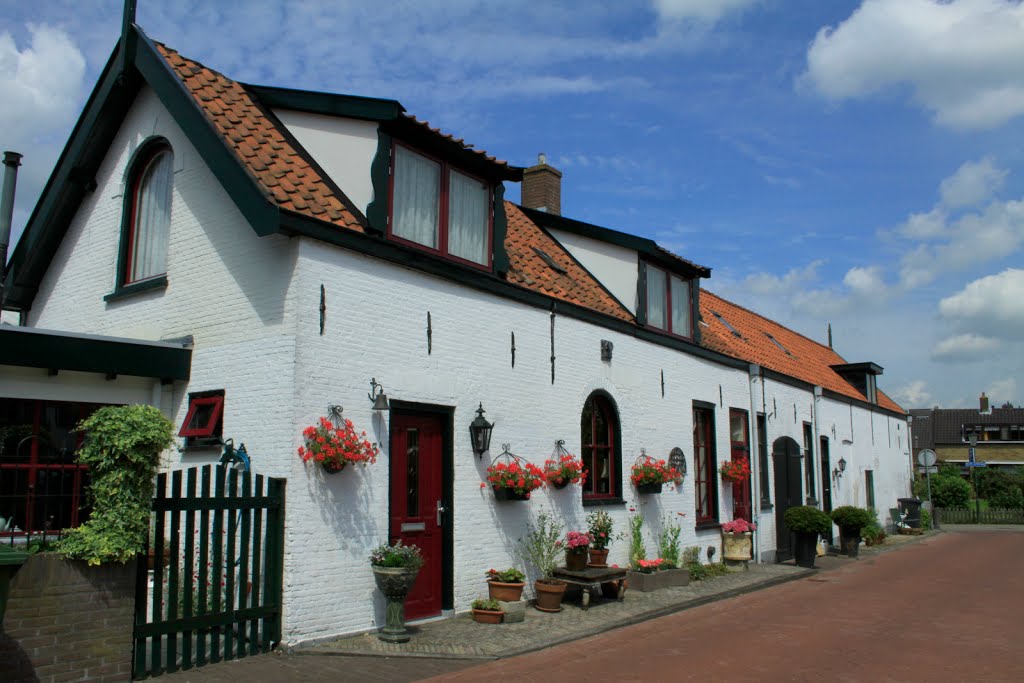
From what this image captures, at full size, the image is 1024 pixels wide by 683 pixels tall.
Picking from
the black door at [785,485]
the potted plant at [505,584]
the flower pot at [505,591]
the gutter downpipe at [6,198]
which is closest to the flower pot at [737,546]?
the black door at [785,485]

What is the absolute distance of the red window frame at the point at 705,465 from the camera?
52.5 feet

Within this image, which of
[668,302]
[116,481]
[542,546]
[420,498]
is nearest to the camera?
[116,481]

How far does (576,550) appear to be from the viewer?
441 inches

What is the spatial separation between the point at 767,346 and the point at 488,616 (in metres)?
16.2

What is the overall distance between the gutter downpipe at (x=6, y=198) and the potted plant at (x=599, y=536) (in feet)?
28.8

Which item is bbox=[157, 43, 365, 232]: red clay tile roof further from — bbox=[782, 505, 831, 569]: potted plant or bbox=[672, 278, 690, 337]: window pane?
bbox=[782, 505, 831, 569]: potted plant

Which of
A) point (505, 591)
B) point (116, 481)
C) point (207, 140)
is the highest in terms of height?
point (207, 140)

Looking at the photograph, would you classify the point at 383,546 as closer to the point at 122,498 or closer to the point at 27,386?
the point at 122,498

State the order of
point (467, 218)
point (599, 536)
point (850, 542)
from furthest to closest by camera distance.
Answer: point (850, 542)
point (599, 536)
point (467, 218)

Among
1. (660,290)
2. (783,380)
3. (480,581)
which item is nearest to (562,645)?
(480,581)

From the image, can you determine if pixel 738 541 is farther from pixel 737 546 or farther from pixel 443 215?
pixel 443 215

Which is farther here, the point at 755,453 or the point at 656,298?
the point at 755,453

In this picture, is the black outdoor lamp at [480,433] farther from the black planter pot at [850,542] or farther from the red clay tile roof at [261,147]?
the black planter pot at [850,542]

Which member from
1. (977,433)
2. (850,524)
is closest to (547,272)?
(850,524)
